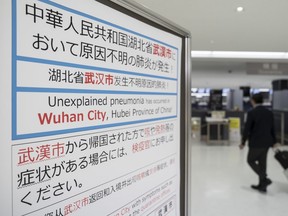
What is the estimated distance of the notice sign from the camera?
29.1 inches

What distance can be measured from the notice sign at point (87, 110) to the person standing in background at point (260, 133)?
3432mm

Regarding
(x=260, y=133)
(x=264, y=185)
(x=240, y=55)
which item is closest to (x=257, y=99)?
(x=260, y=133)

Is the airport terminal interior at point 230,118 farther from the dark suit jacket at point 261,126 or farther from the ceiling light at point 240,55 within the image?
Answer: the dark suit jacket at point 261,126

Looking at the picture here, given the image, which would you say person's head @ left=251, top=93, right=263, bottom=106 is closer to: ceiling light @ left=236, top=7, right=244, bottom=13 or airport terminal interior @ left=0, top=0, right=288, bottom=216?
airport terminal interior @ left=0, top=0, right=288, bottom=216

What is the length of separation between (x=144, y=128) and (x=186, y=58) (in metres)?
0.50

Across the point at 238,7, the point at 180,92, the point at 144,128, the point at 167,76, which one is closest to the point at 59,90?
the point at 144,128

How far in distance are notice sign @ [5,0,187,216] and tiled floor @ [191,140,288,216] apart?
2788 millimetres

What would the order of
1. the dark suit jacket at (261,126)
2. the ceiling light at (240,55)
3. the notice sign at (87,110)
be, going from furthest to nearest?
the ceiling light at (240,55) → the dark suit jacket at (261,126) → the notice sign at (87,110)

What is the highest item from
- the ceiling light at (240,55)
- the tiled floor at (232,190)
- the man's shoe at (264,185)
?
the ceiling light at (240,55)

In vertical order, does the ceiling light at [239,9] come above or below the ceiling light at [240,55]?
above

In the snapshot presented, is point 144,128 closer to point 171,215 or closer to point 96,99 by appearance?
point 96,99

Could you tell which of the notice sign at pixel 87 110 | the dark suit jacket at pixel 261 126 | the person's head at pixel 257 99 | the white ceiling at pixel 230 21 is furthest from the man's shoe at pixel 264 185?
the notice sign at pixel 87 110

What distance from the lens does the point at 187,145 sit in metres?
1.50

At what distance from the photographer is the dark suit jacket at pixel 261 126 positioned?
172 inches
